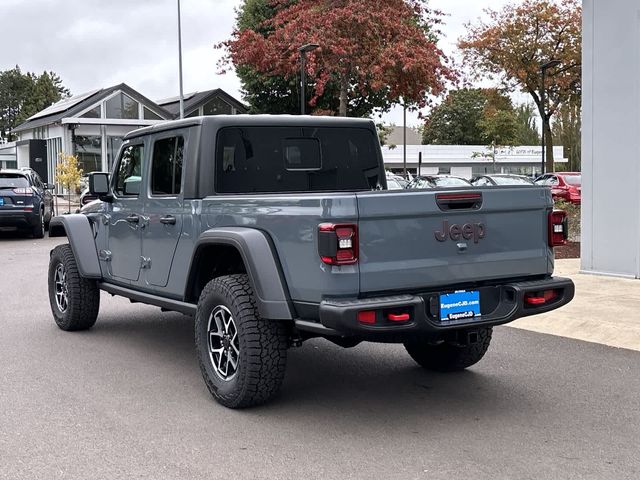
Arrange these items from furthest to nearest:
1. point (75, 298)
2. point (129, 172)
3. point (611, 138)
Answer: point (611, 138) → point (75, 298) → point (129, 172)

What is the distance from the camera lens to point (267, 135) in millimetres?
6285

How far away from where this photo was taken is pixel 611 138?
35.0 feet

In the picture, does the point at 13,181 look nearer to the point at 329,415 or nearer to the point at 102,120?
the point at 329,415

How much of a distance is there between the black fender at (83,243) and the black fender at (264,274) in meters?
2.85

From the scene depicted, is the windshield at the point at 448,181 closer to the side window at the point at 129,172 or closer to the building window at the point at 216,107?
the side window at the point at 129,172

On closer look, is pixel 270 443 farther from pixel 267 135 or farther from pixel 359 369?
pixel 267 135

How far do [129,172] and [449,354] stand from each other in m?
3.17

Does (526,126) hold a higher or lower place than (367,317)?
higher

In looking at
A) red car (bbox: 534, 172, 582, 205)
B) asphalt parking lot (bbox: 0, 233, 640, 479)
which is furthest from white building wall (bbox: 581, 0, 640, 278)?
red car (bbox: 534, 172, 582, 205)

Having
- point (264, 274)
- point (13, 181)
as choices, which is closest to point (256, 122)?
point (264, 274)

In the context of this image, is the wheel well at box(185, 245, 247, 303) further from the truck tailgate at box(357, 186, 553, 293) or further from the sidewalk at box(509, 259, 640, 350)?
the sidewalk at box(509, 259, 640, 350)

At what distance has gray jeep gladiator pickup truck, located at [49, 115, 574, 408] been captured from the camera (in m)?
4.61

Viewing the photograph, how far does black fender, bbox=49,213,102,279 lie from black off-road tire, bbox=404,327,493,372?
306 centimetres

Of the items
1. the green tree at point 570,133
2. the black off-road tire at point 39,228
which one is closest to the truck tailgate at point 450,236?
the black off-road tire at point 39,228
